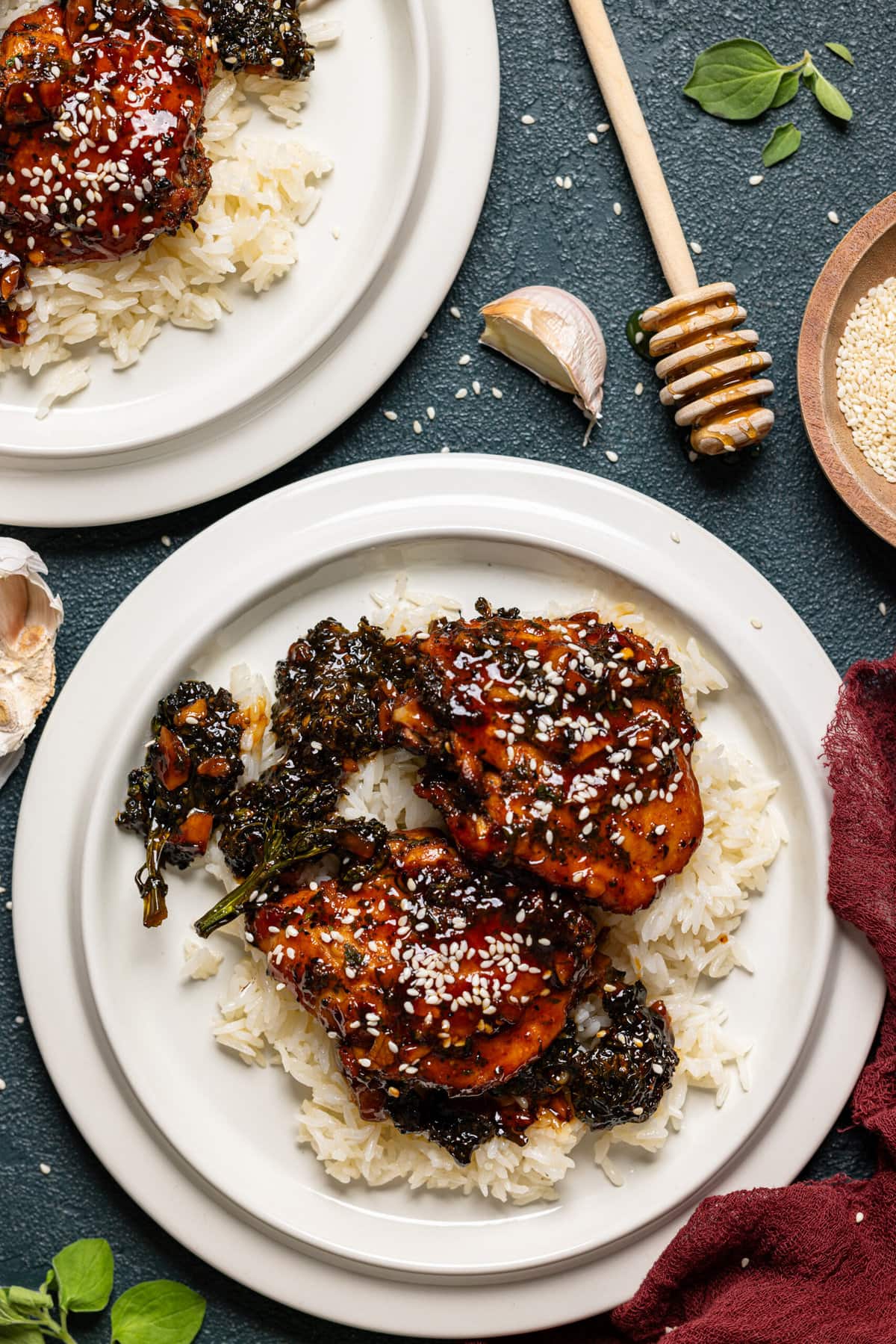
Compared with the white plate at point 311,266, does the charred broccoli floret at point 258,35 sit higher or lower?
higher

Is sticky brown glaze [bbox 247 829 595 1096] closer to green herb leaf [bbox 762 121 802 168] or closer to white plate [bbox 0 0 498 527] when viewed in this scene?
white plate [bbox 0 0 498 527]

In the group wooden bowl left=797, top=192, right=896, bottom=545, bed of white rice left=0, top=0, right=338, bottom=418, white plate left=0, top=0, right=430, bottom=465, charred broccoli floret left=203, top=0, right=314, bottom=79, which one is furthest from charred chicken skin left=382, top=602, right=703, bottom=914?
charred broccoli floret left=203, top=0, right=314, bottom=79

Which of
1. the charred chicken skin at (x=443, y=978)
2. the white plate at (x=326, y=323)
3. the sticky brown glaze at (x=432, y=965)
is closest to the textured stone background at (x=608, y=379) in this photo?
the white plate at (x=326, y=323)

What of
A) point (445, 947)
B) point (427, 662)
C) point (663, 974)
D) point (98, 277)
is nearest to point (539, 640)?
point (427, 662)

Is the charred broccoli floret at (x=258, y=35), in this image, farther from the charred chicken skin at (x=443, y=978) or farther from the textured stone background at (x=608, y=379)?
the charred chicken skin at (x=443, y=978)

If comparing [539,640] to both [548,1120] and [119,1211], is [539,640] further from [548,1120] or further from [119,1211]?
[119,1211]

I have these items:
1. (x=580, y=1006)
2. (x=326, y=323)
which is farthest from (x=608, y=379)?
(x=580, y=1006)

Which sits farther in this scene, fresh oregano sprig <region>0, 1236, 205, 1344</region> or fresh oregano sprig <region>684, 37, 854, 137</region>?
fresh oregano sprig <region>684, 37, 854, 137</region>
